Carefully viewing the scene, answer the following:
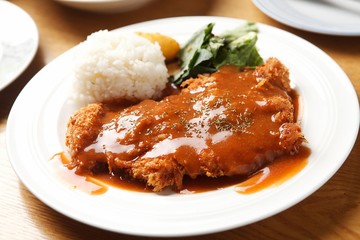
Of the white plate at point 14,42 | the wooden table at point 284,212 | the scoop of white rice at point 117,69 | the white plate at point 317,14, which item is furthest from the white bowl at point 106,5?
the white plate at point 317,14

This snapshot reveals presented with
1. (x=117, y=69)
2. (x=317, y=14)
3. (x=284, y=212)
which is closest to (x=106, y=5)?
→ (x=117, y=69)

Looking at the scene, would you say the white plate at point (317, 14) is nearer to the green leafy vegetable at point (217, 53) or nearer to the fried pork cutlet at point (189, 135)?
the green leafy vegetable at point (217, 53)

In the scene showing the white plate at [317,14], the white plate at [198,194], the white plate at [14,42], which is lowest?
the white plate at [14,42]

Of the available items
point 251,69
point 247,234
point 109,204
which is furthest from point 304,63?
point 109,204

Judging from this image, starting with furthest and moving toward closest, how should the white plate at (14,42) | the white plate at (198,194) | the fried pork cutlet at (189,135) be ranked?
1. the white plate at (14,42)
2. the fried pork cutlet at (189,135)
3. the white plate at (198,194)

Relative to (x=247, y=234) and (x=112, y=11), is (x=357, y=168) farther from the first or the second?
(x=112, y=11)

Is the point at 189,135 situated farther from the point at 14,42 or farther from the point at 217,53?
the point at 14,42

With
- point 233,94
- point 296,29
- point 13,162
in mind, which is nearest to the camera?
point 13,162
